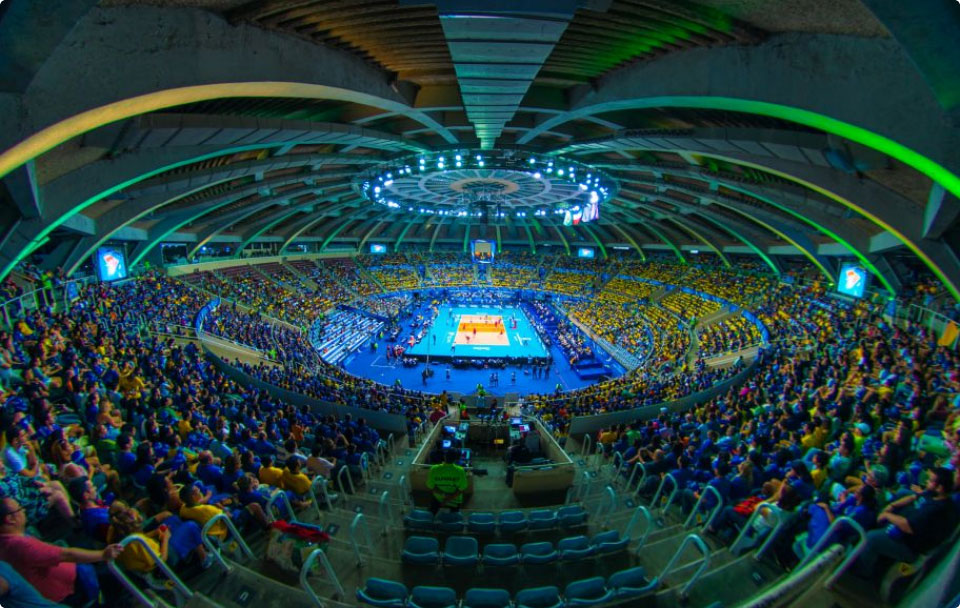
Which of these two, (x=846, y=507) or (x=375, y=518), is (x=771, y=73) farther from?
(x=375, y=518)

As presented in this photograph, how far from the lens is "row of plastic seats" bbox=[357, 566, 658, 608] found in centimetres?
380

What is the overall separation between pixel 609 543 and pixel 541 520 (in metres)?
1.15

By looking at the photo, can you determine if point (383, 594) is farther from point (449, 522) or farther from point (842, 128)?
point (842, 128)

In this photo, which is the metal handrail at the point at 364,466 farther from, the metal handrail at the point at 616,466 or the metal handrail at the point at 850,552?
the metal handrail at the point at 850,552

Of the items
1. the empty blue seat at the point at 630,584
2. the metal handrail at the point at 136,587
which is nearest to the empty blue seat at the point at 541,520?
the empty blue seat at the point at 630,584

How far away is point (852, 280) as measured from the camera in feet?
74.4

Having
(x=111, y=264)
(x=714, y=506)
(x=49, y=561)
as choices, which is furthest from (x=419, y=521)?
(x=111, y=264)

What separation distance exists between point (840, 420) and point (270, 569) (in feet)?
34.8

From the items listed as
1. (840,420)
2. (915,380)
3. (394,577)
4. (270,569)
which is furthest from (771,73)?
(270,569)

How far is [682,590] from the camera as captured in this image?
3932 millimetres

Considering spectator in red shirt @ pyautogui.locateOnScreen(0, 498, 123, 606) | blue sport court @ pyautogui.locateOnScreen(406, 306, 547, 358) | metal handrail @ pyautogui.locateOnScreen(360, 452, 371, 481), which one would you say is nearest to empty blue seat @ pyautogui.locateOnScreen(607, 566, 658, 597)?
spectator in red shirt @ pyautogui.locateOnScreen(0, 498, 123, 606)

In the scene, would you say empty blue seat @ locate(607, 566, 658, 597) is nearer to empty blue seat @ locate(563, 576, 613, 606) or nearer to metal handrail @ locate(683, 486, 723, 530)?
empty blue seat @ locate(563, 576, 613, 606)

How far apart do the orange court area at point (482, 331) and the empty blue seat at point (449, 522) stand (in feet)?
85.3

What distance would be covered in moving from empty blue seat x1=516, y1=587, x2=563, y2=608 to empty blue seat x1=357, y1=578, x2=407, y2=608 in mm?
1195
